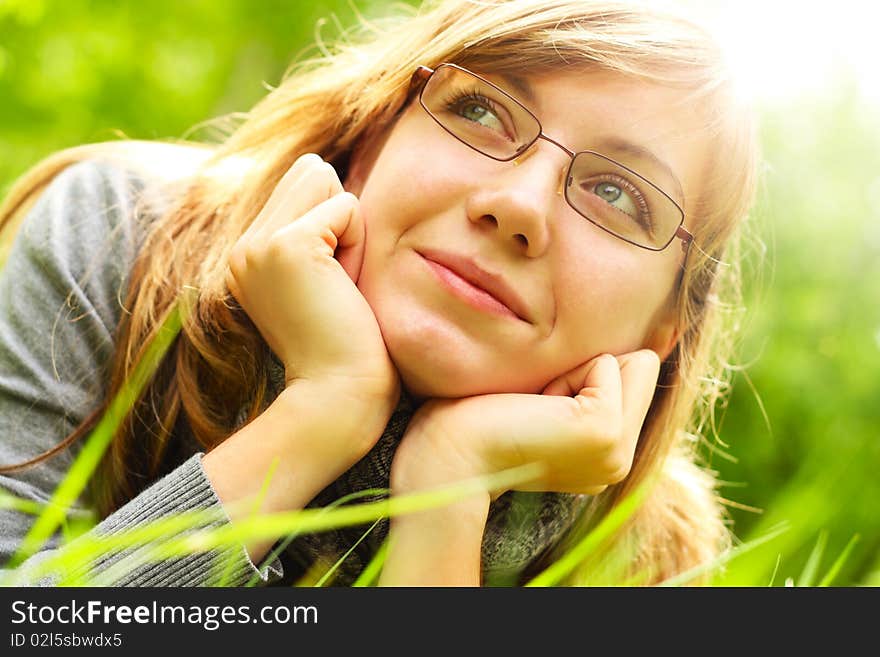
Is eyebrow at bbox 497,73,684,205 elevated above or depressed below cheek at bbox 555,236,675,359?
above

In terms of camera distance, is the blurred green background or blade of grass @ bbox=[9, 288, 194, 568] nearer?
blade of grass @ bbox=[9, 288, 194, 568]

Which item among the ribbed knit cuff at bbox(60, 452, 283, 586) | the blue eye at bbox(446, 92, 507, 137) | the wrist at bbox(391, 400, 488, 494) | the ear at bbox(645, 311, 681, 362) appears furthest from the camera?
the ear at bbox(645, 311, 681, 362)

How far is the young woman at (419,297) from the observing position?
1.84 meters

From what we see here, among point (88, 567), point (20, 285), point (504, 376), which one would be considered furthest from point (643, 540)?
point (20, 285)

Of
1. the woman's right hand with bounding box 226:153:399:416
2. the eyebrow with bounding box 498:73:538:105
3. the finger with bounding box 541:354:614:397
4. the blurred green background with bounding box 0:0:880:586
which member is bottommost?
the blurred green background with bounding box 0:0:880:586

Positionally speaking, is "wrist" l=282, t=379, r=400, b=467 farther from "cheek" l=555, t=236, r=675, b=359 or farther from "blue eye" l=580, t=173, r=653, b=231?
"blue eye" l=580, t=173, r=653, b=231

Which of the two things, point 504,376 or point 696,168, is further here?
point 696,168

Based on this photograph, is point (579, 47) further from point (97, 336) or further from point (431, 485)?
point (97, 336)

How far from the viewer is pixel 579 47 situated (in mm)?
1925

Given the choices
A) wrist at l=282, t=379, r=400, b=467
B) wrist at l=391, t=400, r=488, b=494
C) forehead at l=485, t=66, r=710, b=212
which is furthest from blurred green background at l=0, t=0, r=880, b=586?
wrist at l=282, t=379, r=400, b=467

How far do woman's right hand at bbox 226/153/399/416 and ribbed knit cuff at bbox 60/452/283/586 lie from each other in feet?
1.00

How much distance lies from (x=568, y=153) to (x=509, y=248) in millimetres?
255

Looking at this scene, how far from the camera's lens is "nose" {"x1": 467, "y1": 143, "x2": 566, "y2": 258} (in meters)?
1.82

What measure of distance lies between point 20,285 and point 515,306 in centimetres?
130
